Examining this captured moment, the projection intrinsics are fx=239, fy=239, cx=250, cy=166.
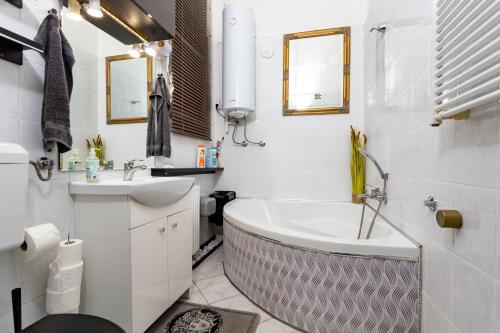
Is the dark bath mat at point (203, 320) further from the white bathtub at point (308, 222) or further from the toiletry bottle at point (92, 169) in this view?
the toiletry bottle at point (92, 169)

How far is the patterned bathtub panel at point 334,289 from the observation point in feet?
3.81

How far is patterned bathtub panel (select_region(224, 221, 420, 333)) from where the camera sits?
1160 mm

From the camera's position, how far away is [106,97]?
1.45 m

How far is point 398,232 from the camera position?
1.40m

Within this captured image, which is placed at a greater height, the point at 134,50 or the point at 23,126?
the point at 134,50

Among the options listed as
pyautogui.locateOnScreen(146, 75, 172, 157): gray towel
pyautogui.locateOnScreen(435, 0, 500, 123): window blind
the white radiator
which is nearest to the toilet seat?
pyautogui.locateOnScreen(146, 75, 172, 157): gray towel

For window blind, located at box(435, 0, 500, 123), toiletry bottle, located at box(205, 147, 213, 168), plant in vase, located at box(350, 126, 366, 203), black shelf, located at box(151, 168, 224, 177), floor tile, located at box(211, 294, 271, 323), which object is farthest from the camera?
toiletry bottle, located at box(205, 147, 213, 168)

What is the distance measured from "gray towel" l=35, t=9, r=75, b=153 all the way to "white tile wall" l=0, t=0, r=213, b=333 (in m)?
0.05

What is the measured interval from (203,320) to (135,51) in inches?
72.8

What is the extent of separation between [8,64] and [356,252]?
1.75m

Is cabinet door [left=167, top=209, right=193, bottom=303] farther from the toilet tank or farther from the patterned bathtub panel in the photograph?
the toilet tank

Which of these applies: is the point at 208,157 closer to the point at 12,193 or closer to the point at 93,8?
the point at 93,8

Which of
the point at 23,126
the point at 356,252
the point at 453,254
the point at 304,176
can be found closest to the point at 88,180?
the point at 23,126

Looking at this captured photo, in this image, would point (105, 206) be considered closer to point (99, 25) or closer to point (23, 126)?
point (23, 126)
